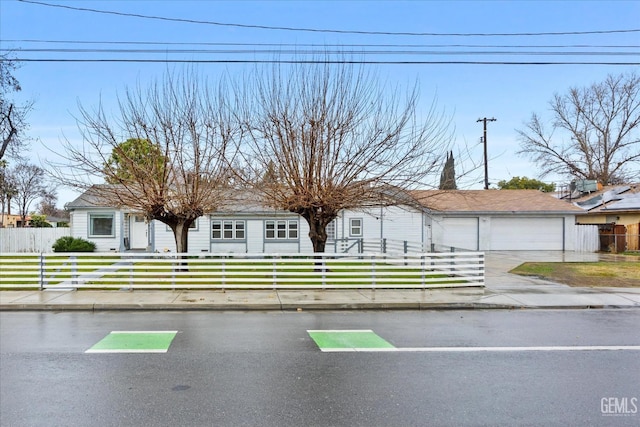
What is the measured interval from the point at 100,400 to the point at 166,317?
444 centimetres

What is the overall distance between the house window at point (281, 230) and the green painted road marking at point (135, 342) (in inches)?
666

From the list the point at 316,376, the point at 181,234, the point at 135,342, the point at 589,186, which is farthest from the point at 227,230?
the point at 589,186

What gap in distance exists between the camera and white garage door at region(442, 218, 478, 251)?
27094mm

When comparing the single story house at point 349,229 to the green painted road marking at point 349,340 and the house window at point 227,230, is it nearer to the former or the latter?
the house window at point 227,230

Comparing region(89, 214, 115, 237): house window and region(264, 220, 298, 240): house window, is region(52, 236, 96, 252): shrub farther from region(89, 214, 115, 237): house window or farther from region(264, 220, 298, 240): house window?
region(264, 220, 298, 240): house window

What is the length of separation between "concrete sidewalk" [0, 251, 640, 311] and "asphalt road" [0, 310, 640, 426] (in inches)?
53.8

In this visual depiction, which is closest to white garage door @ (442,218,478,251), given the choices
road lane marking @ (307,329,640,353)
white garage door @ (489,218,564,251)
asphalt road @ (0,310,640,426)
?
white garage door @ (489,218,564,251)

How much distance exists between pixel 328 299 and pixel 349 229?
47.0 ft

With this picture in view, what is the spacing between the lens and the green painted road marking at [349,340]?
6.45 meters

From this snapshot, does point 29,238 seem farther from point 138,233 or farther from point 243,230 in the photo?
point 243,230

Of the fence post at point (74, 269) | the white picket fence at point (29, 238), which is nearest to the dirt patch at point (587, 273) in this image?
the fence post at point (74, 269)

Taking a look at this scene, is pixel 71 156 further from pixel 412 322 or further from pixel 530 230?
pixel 530 230

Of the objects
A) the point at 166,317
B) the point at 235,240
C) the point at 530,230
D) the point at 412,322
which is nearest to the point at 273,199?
→ the point at 166,317

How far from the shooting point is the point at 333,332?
7469 millimetres
